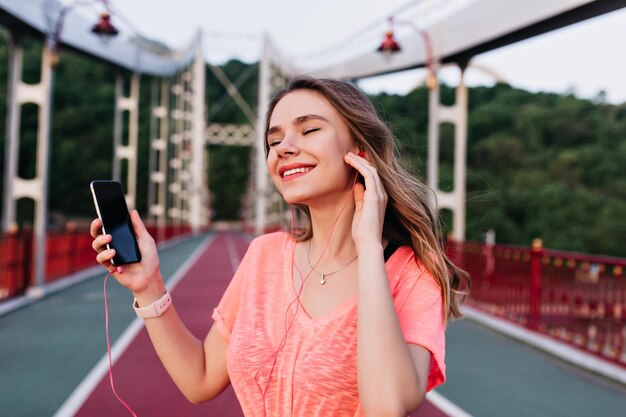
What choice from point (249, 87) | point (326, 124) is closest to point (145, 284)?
point (326, 124)

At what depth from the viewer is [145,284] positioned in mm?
1620

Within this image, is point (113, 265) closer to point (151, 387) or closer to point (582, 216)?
point (151, 387)

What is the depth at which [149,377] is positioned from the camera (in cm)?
529

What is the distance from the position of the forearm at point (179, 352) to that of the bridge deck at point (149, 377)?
110 inches

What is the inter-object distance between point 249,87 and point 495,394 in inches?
2630

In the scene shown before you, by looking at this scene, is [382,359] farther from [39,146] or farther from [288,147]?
[39,146]

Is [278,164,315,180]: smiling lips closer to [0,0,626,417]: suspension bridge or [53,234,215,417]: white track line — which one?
[0,0,626,417]: suspension bridge

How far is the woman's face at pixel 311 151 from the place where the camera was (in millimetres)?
1516

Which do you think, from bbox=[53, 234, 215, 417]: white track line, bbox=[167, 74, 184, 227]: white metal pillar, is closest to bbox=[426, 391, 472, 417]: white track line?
bbox=[53, 234, 215, 417]: white track line

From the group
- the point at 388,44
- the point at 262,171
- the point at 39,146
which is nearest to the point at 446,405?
the point at 388,44

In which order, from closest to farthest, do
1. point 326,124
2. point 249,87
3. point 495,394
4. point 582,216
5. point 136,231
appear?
point 326,124 < point 136,231 < point 495,394 < point 582,216 < point 249,87

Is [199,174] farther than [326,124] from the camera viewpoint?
Yes

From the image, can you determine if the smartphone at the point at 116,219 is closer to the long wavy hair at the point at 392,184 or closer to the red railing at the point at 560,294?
the long wavy hair at the point at 392,184

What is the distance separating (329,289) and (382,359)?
34 centimetres
